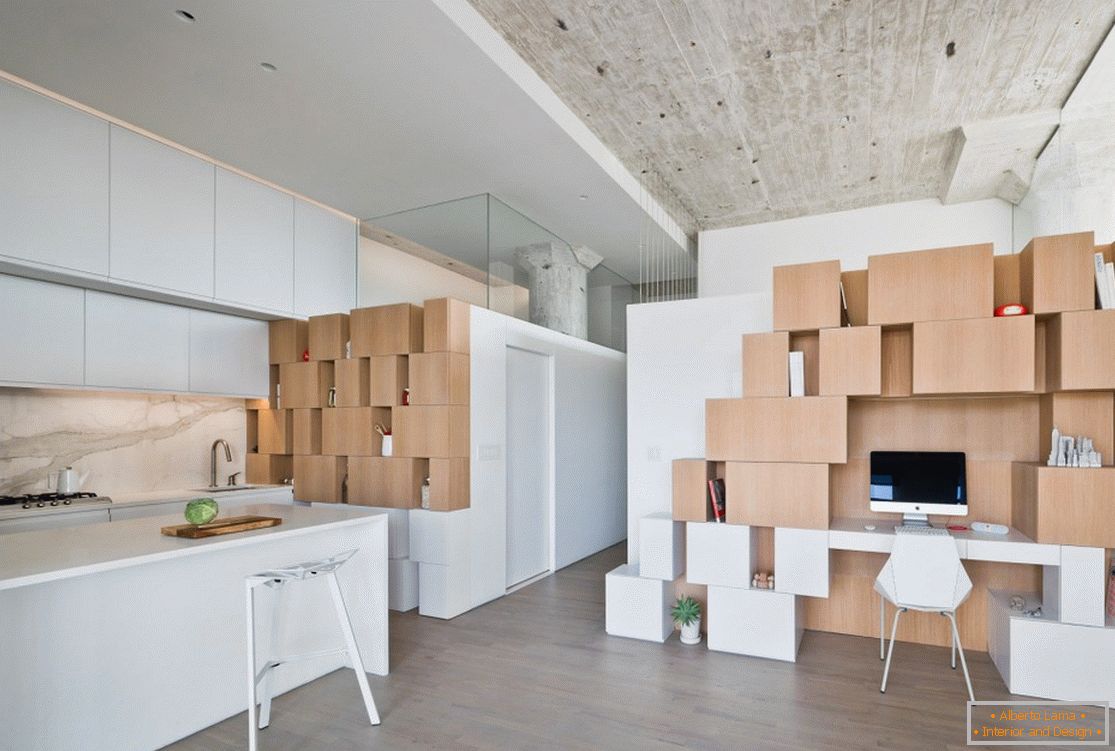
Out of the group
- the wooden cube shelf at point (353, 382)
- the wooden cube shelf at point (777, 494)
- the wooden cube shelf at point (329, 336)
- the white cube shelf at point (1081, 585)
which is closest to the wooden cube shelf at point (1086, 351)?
the white cube shelf at point (1081, 585)

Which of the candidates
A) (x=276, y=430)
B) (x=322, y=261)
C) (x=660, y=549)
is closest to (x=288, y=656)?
(x=660, y=549)

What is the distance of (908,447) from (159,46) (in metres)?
4.95

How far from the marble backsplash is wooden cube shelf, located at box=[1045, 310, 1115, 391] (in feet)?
20.0

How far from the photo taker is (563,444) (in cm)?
623

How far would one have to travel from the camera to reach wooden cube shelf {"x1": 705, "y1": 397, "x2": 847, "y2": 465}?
377cm

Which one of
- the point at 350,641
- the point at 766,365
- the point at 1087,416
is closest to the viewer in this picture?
the point at 350,641

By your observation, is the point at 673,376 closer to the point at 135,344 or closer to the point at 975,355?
the point at 975,355

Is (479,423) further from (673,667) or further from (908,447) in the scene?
(908,447)

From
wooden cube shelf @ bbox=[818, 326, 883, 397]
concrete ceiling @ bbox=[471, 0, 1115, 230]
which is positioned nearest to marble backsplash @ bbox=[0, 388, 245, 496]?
concrete ceiling @ bbox=[471, 0, 1115, 230]

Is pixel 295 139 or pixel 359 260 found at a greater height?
pixel 295 139

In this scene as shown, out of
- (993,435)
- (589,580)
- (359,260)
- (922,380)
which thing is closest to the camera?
(922,380)

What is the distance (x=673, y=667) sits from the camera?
3650 mm

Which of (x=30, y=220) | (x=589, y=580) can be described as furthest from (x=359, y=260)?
(x=589, y=580)

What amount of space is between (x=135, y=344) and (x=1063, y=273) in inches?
233
